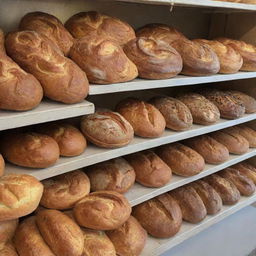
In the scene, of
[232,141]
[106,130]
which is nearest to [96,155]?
[106,130]

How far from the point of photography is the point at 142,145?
62.1 inches

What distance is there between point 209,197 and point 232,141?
43 centimetres

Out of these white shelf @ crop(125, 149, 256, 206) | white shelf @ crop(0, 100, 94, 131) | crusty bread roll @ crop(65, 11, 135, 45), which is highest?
crusty bread roll @ crop(65, 11, 135, 45)

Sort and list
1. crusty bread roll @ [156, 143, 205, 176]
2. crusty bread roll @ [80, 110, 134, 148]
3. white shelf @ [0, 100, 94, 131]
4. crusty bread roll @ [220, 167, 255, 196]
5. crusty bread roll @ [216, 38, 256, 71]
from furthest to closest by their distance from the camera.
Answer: crusty bread roll @ [220, 167, 255, 196] < crusty bread roll @ [216, 38, 256, 71] < crusty bread roll @ [156, 143, 205, 176] < crusty bread roll @ [80, 110, 134, 148] < white shelf @ [0, 100, 94, 131]

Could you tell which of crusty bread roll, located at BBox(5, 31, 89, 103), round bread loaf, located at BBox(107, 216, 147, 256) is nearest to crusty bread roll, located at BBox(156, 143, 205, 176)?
round bread loaf, located at BBox(107, 216, 147, 256)

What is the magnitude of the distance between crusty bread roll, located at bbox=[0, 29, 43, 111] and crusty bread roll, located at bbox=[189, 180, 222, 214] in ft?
4.26

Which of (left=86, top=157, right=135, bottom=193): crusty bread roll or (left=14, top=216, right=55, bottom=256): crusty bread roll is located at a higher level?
(left=86, top=157, right=135, bottom=193): crusty bread roll

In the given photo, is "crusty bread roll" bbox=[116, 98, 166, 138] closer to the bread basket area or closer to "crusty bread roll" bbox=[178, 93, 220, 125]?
the bread basket area

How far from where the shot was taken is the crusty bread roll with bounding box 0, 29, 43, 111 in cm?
107

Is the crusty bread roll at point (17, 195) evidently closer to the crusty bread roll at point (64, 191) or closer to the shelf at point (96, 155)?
the shelf at point (96, 155)

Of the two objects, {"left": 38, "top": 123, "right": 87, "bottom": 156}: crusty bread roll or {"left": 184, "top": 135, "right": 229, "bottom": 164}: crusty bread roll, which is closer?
{"left": 38, "top": 123, "right": 87, "bottom": 156}: crusty bread roll

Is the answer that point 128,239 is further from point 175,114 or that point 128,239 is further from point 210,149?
point 210,149

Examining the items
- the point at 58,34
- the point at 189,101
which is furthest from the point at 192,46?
the point at 58,34

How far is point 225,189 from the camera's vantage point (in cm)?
212
